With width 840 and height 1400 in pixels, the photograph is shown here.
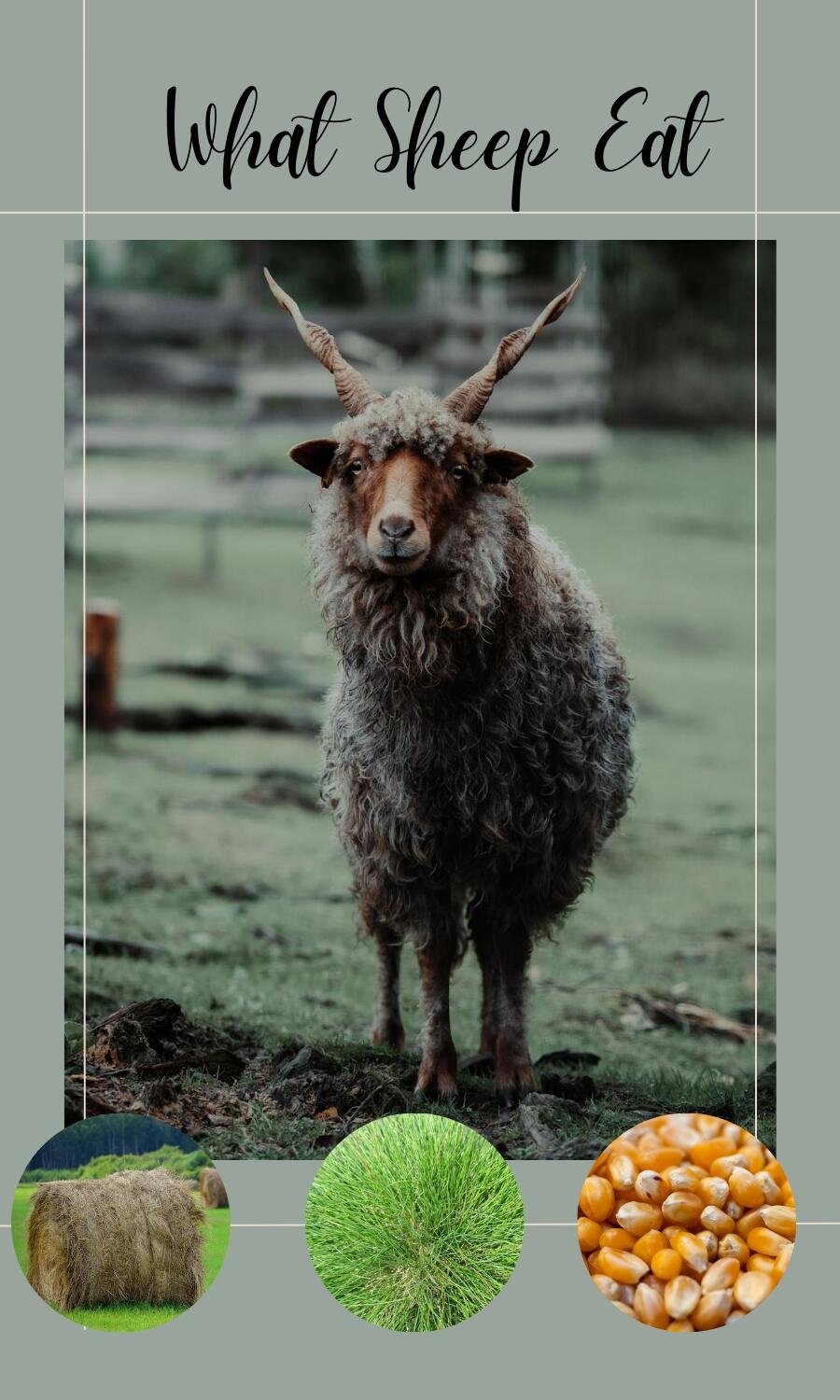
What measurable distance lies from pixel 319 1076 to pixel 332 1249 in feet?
3.32

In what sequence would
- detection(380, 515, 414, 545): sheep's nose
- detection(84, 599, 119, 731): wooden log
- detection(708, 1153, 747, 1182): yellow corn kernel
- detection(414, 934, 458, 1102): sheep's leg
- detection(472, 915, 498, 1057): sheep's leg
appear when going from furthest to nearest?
detection(84, 599, 119, 731): wooden log < detection(472, 915, 498, 1057): sheep's leg < detection(414, 934, 458, 1102): sheep's leg < detection(708, 1153, 747, 1182): yellow corn kernel < detection(380, 515, 414, 545): sheep's nose

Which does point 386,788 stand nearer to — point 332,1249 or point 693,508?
point 332,1249

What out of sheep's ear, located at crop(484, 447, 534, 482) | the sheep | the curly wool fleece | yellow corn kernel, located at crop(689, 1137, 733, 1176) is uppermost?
the curly wool fleece

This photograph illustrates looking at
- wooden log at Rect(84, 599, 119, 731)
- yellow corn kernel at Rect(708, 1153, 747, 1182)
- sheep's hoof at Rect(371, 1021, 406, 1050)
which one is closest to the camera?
yellow corn kernel at Rect(708, 1153, 747, 1182)

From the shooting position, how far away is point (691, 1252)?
19.6 feet

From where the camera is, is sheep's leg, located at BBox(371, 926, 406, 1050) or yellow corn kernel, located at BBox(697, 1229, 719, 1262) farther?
sheep's leg, located at BBox(371, 926, 406, 1050)

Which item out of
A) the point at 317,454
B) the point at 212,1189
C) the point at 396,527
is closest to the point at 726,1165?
the point at 212,1189

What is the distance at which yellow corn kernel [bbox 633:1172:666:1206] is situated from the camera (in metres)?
6.06

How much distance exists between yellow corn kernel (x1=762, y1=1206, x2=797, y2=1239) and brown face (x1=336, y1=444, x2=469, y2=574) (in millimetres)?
2462

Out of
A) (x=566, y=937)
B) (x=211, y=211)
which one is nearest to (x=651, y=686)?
(x=566, y=937)

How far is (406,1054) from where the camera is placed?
6.98 m

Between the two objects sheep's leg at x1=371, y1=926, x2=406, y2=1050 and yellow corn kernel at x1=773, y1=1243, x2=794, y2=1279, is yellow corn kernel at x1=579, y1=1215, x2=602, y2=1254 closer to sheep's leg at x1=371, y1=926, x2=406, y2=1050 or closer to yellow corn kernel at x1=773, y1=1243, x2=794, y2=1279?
yellow corn kernel at x1=773, y1=1243, x2=794, y2=1279

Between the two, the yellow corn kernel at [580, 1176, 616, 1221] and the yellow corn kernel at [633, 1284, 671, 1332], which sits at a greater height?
the yellow corn kernel at [580, 1176, 616, 1221]

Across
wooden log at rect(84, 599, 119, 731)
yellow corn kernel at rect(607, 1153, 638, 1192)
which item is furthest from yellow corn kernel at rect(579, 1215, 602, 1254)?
wooden log at rect(84, 599, 119, 731)
